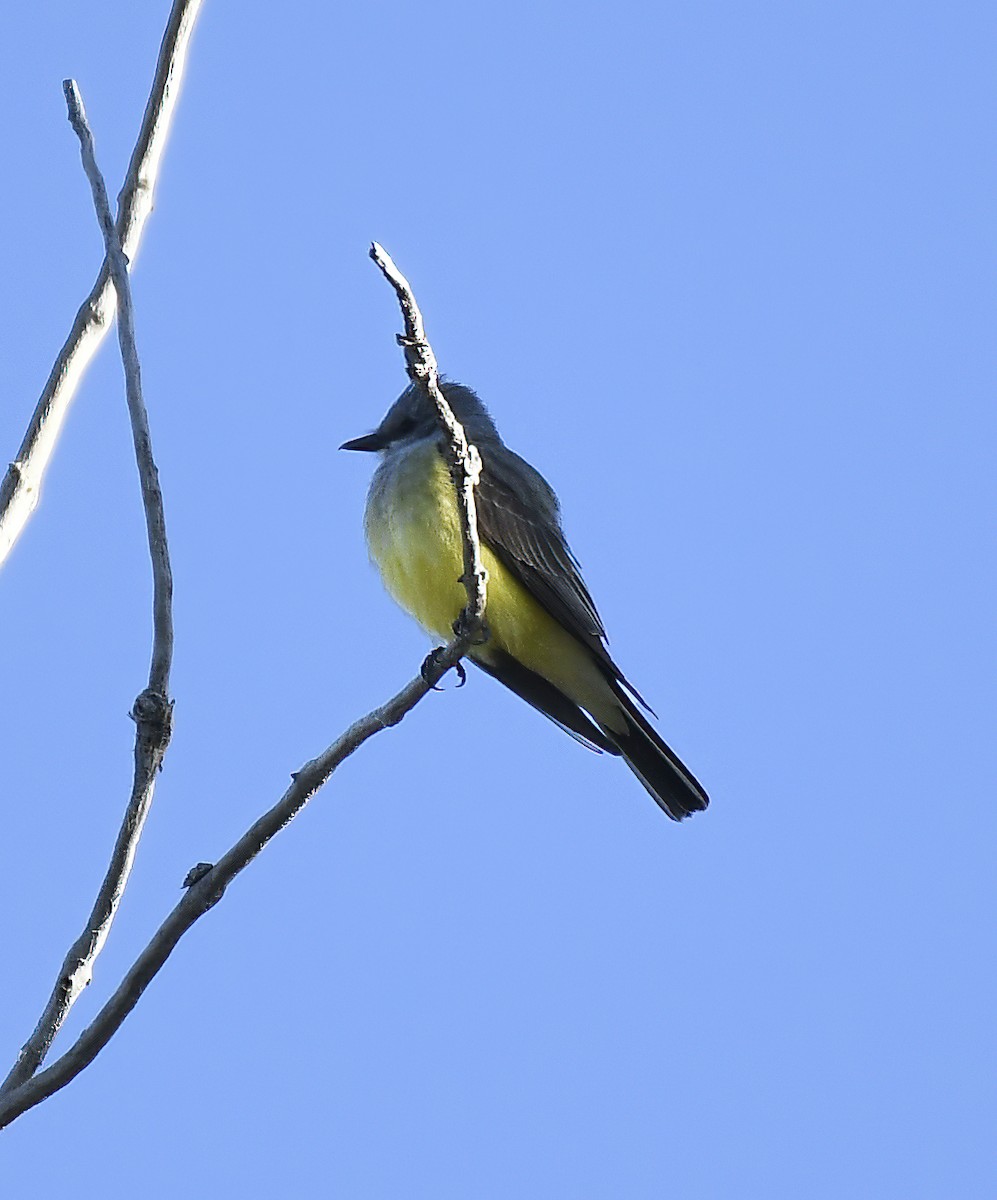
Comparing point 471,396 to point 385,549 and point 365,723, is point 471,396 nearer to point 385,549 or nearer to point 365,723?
point 385,549

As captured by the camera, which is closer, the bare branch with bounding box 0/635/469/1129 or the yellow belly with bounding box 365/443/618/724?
the bare branch with bounding box 0/635/469/1129

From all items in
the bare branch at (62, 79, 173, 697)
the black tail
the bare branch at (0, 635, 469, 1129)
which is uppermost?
the black tail

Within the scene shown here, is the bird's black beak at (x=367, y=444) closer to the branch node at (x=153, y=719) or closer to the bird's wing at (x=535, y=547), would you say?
the bird's wing at (x=535, y=547)

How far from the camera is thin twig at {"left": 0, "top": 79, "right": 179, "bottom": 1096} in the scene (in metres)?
3.64

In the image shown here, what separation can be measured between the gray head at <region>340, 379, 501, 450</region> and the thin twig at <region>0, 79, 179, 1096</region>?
15.3 feet

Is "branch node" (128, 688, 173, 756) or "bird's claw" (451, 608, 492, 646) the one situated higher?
"bird's claw" (451, 608, 492, 646)

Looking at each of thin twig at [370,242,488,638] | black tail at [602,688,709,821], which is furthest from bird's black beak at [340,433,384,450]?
thin twig at [370,242,488,638]

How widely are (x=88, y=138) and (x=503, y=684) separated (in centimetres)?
440

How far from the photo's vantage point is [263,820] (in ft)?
13.2

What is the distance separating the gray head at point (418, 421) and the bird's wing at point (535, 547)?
43 cm

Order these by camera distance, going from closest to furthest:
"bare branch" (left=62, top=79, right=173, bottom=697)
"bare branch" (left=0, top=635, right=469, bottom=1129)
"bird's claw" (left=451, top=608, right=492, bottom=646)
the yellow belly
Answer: "bare branch" (left=0, top=635, right=469, bottom=1129), "bare branch" (left=62, top=79, right=173, bottom=697), "bird's claw" (left=451, top=608, right=492, bottom=646), the yellow belly

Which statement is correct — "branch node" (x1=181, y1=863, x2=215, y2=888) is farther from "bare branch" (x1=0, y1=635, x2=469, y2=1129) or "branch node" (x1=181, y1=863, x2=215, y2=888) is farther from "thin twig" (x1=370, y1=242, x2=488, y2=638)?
"thin twig" (x1=370, y1=242, x2=488, y2=638)

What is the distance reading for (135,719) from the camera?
12.6 ft

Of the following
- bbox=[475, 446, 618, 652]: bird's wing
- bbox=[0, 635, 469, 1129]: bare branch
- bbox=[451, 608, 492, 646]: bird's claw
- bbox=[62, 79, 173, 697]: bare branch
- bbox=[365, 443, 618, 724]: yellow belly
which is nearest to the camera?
bbox=[0, 635, 469, 1129]: bare branch
